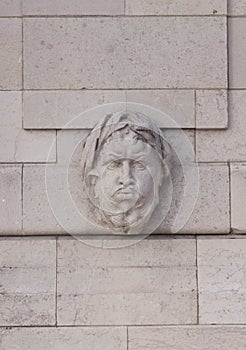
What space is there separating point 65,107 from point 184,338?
1439mm

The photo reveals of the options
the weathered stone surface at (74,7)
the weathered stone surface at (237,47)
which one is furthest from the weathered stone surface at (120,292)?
the weathered stone surface at (74,7)

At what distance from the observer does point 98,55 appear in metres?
6.18

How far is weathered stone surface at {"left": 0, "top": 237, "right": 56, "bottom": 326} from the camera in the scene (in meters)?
6.14

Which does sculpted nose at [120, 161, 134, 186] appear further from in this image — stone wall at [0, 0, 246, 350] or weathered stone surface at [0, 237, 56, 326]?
weathered stone surface at [0, 237, 56, 326]

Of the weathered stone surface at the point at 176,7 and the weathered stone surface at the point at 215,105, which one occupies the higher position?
the weathered stone surface at the point at 176,7

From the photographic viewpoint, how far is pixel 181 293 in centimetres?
614

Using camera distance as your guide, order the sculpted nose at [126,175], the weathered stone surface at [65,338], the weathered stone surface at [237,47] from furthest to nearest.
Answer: the weathered stone surface at [237,47] < the weathered stone surface at [65,338] < the sculpted nose at [126,175]

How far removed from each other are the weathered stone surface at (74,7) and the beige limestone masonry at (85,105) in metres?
0.44

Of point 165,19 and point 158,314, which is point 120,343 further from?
point 165,19

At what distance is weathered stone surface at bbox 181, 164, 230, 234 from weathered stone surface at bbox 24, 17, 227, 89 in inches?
20.2

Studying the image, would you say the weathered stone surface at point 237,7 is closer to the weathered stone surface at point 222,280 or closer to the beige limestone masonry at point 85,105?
the beige limestone masonry at point 85,105

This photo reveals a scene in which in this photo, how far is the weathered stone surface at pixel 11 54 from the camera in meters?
6.20

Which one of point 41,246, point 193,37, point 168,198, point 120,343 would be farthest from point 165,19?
point 120,343

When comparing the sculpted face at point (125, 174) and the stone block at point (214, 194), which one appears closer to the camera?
the sculpted face at point (125, 174)
